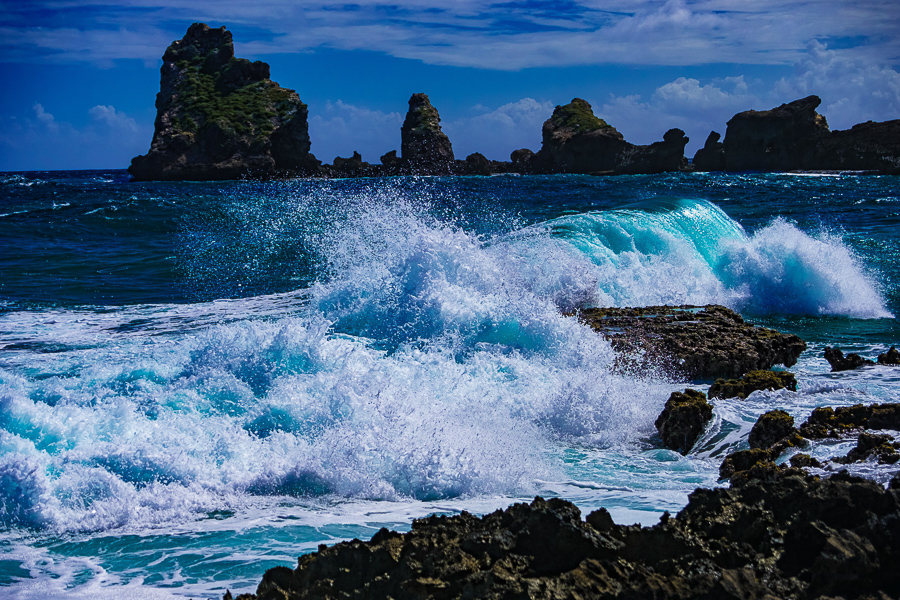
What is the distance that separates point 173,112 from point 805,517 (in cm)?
8095

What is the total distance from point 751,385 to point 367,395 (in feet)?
12.2

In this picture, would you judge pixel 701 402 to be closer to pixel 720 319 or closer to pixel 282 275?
pixel 720 319

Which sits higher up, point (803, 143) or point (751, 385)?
point (803, 143)

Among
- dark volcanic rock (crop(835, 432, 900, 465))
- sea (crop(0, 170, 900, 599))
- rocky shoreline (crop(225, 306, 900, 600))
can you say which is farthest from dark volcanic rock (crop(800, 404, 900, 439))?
rocky shoreline (crop(225, 306, 900, 600))

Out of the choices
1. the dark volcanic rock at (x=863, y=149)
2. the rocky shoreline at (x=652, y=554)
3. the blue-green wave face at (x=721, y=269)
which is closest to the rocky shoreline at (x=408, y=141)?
the dark volcanic rock at (x=863, y=149)

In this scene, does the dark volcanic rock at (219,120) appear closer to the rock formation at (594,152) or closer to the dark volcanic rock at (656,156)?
the rock formation at (594,152)

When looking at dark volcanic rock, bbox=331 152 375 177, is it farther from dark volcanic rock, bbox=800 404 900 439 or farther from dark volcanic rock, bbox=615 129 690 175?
dark volcanic rock, bbox=800 404 900 439

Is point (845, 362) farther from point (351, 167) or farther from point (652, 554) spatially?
point (351, 167)

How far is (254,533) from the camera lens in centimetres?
462

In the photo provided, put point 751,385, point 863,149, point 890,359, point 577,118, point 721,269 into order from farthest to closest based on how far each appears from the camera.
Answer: point 577,118, point 863,149, point 721,269, point 890,359, point 751,385

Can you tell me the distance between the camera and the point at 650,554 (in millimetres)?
2873

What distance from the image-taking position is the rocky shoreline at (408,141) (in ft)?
234

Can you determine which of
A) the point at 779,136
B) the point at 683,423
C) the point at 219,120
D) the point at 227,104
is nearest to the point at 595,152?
the point at 779,136

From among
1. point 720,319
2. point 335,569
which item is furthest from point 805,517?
point 720,319
